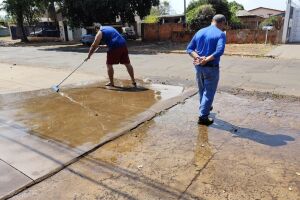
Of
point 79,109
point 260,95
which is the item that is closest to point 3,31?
point 79,109

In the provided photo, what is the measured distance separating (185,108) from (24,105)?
3.20 meters

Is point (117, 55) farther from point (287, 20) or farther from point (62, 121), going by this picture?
point (287, 20)

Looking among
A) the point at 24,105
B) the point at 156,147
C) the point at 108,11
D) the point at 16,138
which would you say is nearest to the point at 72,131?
the point at 16,138

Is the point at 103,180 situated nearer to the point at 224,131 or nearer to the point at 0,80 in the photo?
the point at 224,131

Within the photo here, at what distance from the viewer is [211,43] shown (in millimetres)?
4684

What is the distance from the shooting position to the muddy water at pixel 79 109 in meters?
4.68

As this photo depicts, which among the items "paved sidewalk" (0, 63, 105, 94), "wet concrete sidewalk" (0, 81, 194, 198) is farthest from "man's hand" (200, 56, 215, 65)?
"paved sidewalk" (0, 63, 105, 94)

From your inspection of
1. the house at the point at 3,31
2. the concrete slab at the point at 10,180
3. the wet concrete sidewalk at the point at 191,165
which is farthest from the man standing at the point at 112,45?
the house at the point at 3,31

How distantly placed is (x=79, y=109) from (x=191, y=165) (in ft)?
9.60

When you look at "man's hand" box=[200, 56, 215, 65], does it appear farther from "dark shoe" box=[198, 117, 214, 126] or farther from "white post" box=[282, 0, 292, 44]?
"white post" box=[282, 0, 292, 44]

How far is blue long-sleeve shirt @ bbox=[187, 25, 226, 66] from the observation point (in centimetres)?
455

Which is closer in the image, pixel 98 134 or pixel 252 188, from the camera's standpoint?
pixel 252 188

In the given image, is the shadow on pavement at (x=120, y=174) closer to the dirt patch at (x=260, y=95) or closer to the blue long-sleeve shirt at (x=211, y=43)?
the blue long-sleeve shirt at (x=211, y=43)

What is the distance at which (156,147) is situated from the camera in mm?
4148
